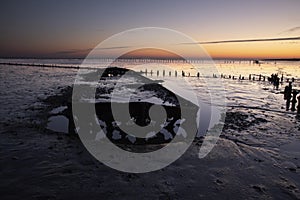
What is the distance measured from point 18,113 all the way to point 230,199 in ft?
45.3

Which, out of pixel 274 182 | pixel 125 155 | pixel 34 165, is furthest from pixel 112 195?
pixel 274 182

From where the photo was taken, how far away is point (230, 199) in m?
5.84

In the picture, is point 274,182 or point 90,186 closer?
point 90,186

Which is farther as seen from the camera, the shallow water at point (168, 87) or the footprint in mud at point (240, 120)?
the shallow water at point (168, 87)

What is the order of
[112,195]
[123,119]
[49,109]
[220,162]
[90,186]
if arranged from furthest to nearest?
[49,109], [123,119], [220,162], [90,186], [112,195]

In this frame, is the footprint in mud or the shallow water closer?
the footprint in mud

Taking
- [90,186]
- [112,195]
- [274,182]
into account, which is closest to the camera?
[112,195]

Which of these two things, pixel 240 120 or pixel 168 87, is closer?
pixel 240 120

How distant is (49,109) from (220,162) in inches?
502

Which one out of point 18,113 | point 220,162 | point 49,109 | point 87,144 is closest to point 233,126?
point 220,162

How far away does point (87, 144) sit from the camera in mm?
9414

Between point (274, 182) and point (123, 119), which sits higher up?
point (123, 119)

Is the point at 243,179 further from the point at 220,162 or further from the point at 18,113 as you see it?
the point at 18,113

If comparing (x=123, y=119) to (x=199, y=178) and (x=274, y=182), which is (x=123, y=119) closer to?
(x=199, y=178)
